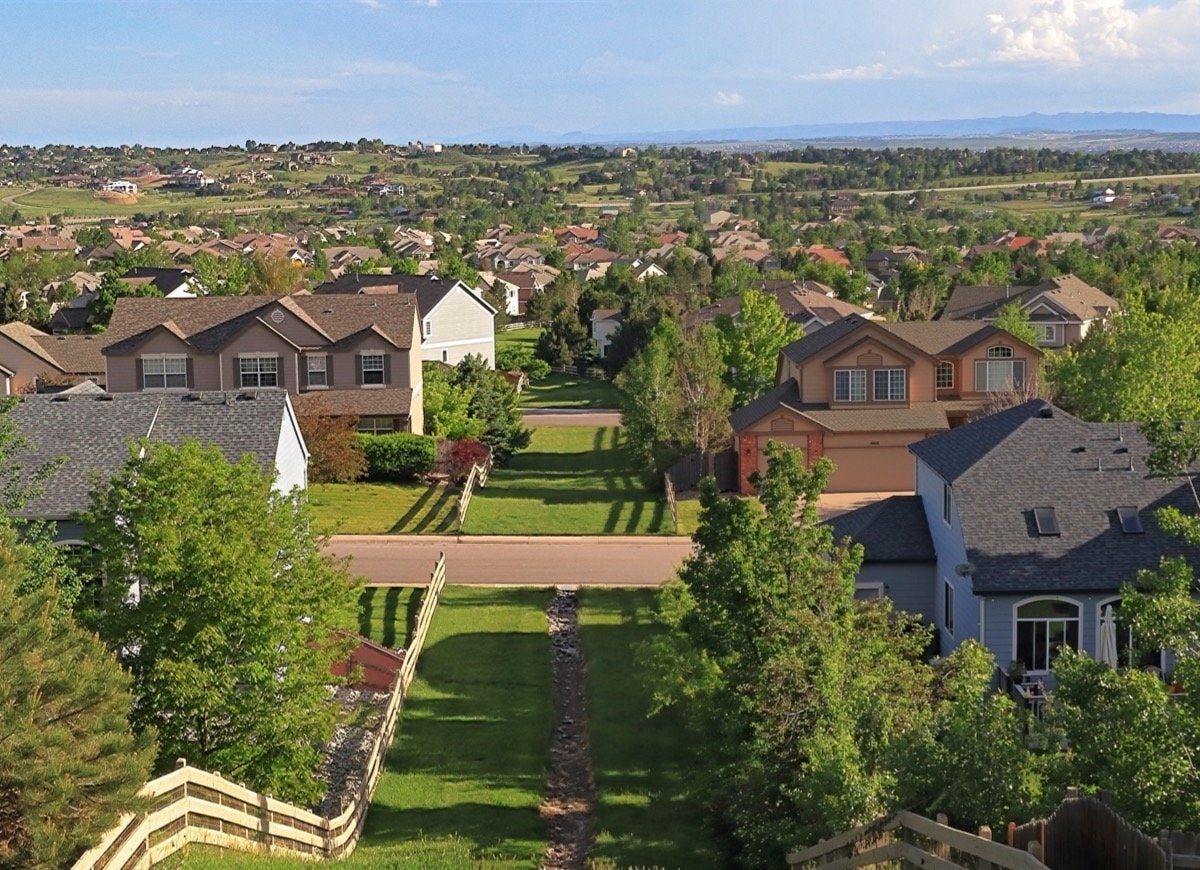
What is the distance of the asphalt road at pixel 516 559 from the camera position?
42.9 metres

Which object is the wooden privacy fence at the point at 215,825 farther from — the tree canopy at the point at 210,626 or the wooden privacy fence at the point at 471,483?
the wooden privacy fence at the point at 471,483

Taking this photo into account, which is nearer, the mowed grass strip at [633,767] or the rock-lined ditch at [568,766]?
the mowed grass strip at [633,767]

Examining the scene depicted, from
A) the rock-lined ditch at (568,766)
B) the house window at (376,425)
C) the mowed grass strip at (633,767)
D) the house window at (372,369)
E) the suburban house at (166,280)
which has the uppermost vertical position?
the suburban house at (166,280)

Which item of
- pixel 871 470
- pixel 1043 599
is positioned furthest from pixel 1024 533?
pixel 871 470

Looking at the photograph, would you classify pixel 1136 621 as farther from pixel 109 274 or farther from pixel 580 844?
pixel 109 274

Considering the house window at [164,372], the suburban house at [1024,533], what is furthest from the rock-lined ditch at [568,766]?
the house window at [164,372]

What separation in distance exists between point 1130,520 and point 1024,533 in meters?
2.12

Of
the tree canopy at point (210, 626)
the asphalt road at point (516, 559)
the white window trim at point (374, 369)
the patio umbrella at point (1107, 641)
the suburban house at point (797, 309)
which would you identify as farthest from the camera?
the suburban house at point (797, 309)

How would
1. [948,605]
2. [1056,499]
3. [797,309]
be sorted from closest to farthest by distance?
[1056,499] → [948,605] → [797,309]

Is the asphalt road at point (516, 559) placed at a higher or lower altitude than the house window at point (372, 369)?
lower

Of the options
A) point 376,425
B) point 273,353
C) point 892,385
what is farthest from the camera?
point 273,353

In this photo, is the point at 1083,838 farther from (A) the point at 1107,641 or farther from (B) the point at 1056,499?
(B) the point at 1056,499

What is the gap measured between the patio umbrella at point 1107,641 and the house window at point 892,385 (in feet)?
93.4

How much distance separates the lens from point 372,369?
62.8 m
